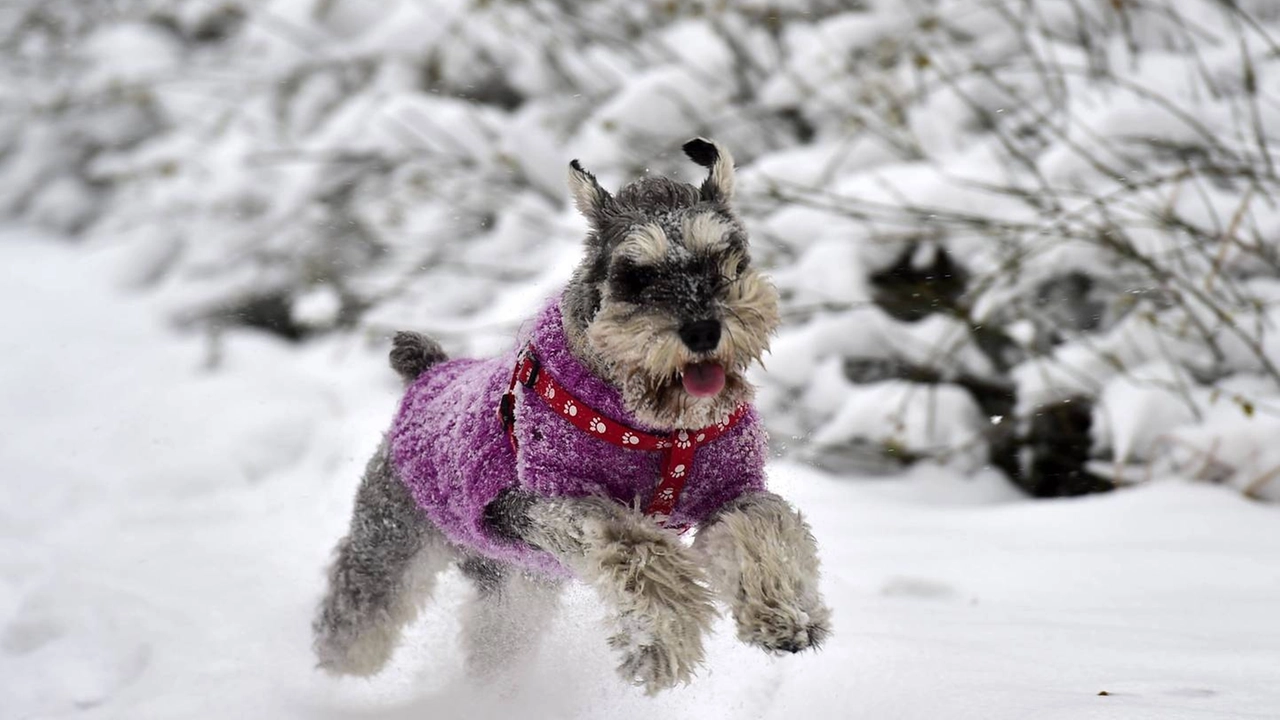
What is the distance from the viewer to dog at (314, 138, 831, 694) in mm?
2475

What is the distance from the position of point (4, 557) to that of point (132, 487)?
3.62ft

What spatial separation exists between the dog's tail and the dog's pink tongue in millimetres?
1610

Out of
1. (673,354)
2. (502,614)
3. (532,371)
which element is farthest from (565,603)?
(673,354)

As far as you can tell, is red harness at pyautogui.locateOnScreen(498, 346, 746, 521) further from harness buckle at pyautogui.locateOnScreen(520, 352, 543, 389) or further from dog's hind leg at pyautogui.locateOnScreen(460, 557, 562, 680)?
dog's hind leg at pyautogui.locateOnScreen(460, 557, 562, 680)

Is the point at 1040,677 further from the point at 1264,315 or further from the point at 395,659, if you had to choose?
the point at 1264,315

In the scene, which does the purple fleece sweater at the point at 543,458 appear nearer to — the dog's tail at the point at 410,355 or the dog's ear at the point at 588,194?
the dog's ear at the point at 588,194

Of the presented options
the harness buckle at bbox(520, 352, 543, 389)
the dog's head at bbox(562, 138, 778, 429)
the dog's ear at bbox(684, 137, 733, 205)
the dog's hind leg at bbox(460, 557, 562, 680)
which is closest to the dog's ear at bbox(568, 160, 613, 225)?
the dog's head at bbox(562, 138, 778, 429)

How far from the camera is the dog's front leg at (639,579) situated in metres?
2.43

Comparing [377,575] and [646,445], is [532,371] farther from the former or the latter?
[377,575]

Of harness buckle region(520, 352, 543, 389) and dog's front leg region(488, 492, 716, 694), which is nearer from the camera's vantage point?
dog's front leg region(488, 492, 716, 694)

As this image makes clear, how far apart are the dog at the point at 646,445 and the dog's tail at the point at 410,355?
0.48 metres

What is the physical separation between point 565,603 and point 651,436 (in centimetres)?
119

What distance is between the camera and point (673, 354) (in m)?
2.46

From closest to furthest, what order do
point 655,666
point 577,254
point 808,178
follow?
point 655,666, point 577,254, point 808,178
